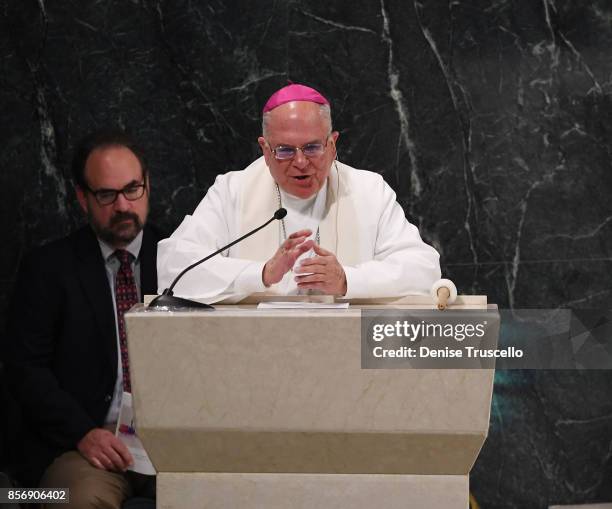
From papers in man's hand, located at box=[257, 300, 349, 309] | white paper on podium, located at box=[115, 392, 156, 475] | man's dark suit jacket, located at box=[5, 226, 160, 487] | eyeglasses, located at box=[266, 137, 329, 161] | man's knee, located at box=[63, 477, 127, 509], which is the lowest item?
man's knee, located at box=[63, 477, 127, 509]

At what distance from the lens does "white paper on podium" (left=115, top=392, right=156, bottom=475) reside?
3.96m

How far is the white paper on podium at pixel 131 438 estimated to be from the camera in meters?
3.96

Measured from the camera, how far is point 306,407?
9.03 feet

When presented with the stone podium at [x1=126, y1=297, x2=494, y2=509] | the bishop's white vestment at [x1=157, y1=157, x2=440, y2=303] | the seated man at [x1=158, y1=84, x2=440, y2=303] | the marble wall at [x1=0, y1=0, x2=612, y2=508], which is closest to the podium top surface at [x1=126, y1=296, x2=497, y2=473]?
the stone podium at [x1=126, y1=297, x2=494, y2=509]

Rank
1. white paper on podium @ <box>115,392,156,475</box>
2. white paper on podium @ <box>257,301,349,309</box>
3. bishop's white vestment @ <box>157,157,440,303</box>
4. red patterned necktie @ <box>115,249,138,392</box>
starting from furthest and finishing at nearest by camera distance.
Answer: red patterned necktie @ <box>115,249,138,392</box>
white paper on podium @ <box>115,392,156,475</box>
bishop's white vestment @ <box>157,157,440,303</box>
white paper on podium @ <box>257,301,349,309</box>

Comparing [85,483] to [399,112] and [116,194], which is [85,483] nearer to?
[116,194]

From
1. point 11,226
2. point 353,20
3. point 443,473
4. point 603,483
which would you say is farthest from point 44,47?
point 603,483

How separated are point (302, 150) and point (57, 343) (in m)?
1.32

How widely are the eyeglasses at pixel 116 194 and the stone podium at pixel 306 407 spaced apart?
5.28 ft

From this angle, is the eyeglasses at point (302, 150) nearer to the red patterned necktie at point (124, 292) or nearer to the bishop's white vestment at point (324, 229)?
the bishop's white vestment at point (324, 229)

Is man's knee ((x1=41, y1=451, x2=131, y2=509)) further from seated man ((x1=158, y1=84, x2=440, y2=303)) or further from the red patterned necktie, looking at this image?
seated man ((x1=158, y1=84, x2=440, y2=303))

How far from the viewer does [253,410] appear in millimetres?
2760

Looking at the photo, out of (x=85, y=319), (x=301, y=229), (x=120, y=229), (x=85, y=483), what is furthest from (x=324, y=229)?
(x=85, y=483)

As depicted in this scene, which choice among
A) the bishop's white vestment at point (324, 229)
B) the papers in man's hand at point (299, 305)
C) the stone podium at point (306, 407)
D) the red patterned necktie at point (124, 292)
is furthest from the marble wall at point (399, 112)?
the stone podium at point (306, 407)
